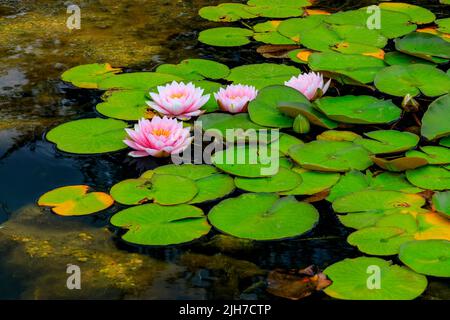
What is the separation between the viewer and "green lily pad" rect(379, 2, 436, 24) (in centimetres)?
382

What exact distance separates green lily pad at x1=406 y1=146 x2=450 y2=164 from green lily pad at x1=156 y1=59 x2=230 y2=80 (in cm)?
103

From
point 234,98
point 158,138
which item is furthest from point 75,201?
point 234,98

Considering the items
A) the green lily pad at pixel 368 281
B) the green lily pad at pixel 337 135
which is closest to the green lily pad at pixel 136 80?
the green lily pad at pixel 337 135

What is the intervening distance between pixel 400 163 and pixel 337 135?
341 mm

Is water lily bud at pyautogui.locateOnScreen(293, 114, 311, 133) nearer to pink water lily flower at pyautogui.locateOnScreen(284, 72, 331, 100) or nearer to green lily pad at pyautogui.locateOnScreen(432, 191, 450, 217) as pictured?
pink water lily flower at pyautogui.locateOnScreen(284, 72, 331, 100)

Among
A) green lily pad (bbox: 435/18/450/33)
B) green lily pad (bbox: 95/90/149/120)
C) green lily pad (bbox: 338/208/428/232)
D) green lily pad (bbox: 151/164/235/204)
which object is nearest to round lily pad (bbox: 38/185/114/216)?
green lily pad (bbox: 151/164/235/204)

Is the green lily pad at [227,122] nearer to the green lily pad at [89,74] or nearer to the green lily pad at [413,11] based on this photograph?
the green lily pad at [89,74]

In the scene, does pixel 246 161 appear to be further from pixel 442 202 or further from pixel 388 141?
pixel 442 202

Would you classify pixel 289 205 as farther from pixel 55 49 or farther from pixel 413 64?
pixel 55 49

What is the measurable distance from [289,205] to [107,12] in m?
2.36

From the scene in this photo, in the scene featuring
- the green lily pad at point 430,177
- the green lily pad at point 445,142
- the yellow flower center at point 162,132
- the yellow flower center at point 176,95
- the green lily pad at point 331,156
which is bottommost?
the green lily pad at point 430,177

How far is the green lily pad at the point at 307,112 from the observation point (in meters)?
2.72

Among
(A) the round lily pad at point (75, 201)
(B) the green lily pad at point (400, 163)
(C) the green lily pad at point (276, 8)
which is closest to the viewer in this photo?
(A) the round lily pad at point (75, 201)

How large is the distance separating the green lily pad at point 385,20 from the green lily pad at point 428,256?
71.2 inches
